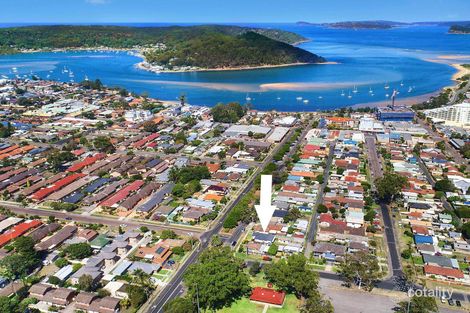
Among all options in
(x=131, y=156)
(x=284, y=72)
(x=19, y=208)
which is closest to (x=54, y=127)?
(x=131, y=156)

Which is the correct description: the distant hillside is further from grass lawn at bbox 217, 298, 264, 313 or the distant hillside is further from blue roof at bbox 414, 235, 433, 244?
grass lawn at bbox 217, 298, 264, 313

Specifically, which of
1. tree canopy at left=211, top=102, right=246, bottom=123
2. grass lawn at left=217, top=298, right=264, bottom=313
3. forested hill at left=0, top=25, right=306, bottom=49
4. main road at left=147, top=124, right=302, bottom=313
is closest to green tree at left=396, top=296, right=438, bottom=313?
grass lawn at left=217, top=298, right=264, bottom=313

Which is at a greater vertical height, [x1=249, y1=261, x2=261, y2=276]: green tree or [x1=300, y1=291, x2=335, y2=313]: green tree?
[x1=300, y1=291, x2=335, y2=313]: green tree

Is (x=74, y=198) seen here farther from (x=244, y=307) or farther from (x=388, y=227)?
(x=388, y=227)

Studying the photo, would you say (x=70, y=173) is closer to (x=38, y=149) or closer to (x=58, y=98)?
(x=38, y=149)

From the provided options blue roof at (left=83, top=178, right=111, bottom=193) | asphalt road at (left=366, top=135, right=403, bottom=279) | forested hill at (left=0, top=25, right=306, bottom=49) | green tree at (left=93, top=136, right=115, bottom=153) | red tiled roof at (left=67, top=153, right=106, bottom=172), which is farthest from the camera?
forested hill at (left=0, top=25, right=306, bottom=49)

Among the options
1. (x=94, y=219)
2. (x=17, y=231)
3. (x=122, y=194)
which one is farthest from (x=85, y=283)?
(x=122, y=194)

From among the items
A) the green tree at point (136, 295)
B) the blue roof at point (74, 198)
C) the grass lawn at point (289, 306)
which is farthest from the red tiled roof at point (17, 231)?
the grass lawn at point (289, 306)
